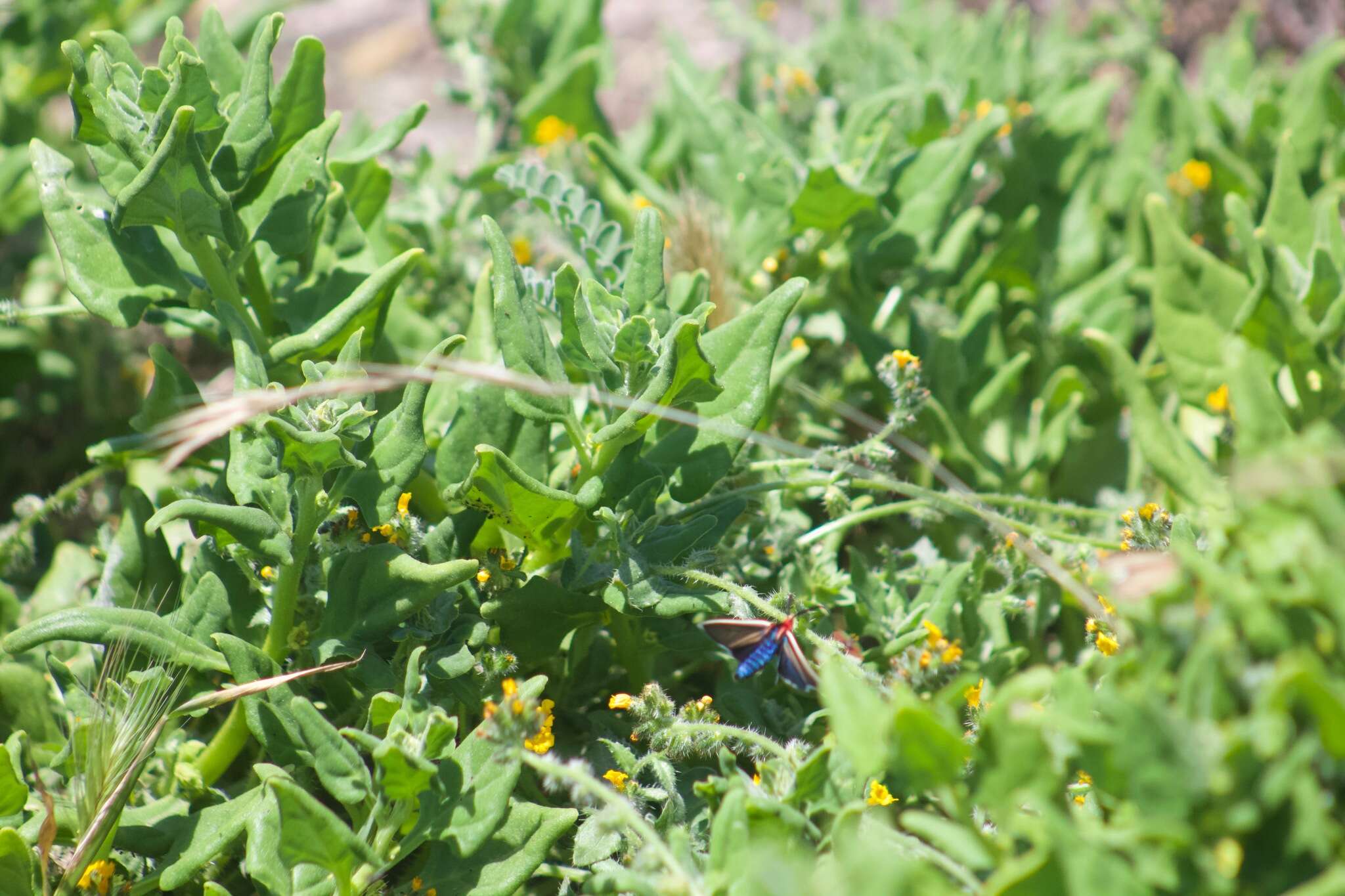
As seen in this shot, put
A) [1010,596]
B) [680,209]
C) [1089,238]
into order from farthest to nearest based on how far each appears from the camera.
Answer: [1089,238] → [680,209] → [1010,596]

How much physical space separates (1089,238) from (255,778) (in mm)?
2944

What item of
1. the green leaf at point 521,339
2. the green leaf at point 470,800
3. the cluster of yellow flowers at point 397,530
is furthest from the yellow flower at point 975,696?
the cluster of yellow flowers at point 397,530

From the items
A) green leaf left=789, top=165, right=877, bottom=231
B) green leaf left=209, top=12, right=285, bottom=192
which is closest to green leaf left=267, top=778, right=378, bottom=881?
green leaf left=209, top=12, right=285, bottom=192

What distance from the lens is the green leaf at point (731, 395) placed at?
2.05 meters

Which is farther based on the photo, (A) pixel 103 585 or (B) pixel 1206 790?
(A) pixel 103 585

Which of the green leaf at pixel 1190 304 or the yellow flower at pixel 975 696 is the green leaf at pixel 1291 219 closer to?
the green leaf at pixel 1190 304

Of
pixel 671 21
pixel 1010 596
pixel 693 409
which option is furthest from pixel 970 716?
pixel 671 21

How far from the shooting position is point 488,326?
2434 mm

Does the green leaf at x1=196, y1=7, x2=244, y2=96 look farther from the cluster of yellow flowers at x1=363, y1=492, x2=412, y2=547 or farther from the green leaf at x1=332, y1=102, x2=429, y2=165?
the cluster of yellow flowers at x1=363, y1=492, x2=412, y2=547

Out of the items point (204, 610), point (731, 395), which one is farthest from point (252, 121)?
point (731, 395)

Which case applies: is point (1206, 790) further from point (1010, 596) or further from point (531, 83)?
point (531, 83)

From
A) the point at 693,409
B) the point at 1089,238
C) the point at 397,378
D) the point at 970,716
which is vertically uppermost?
the point at 397,378

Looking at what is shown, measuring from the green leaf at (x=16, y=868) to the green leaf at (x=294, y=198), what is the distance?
3.89ft

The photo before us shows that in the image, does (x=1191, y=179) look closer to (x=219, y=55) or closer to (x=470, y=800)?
(x=219, y=55)
